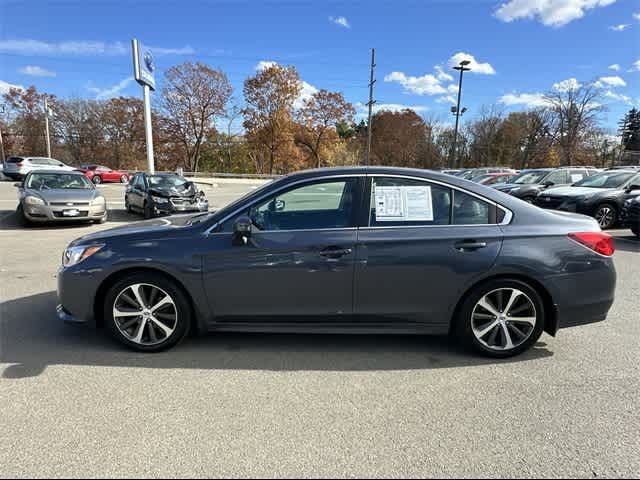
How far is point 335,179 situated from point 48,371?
2.86 meters

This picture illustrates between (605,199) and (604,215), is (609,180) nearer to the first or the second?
(605,199)

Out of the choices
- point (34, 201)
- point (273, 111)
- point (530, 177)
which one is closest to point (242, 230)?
point (34, 201)

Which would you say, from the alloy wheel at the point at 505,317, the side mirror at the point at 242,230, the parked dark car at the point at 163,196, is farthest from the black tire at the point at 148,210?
the alloy wheel at the point at 505,317

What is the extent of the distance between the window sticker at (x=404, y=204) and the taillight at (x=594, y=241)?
125cm

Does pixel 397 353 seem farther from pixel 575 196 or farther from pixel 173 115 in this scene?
pixel 173 115

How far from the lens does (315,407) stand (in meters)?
2.61

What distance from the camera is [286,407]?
8.53 feet

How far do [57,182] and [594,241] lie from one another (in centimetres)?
1196

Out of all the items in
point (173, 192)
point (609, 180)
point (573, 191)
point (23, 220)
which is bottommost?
point (23, 220)

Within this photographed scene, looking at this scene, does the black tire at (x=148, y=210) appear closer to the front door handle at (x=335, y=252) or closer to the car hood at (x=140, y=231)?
the car hood at (x=140, y=231)

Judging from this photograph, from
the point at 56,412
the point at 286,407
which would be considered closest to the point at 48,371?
the point at 56,412

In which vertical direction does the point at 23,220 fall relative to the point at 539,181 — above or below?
below

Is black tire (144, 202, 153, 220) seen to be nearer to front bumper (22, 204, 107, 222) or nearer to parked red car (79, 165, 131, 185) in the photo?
front bumper (22, 204, 107, 222)

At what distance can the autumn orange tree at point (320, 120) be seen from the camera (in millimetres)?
42688
